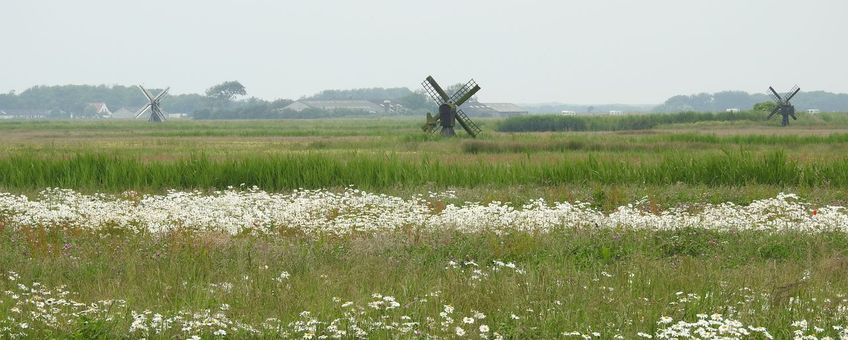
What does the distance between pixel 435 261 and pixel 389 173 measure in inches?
498

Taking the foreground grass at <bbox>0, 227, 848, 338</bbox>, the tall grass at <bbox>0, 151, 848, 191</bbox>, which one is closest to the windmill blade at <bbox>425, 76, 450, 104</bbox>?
the tall grass at <bbox>0, 151, 848, 191</bbox>

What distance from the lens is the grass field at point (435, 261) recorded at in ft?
28.0

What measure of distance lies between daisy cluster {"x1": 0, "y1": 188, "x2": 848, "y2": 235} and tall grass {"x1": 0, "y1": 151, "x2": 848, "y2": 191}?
5.32 metres

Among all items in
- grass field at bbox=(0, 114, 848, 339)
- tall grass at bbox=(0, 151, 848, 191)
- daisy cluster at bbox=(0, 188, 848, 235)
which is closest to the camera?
grass field at bbox=(0, 114, 848, 339)

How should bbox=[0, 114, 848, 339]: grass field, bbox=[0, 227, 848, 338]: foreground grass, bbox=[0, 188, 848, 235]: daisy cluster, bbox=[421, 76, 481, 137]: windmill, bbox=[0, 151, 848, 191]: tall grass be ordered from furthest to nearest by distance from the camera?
bbox=[421, 76, 481, 137]: windmill
bbox=[0, 151, 848, 191]: tall grass
bbox=[0, 188, 848, 235]: daisy cluster
bbox=[0, 227, 848, 338]: foreground grass
bbox=[0, 114, 848, 339]: grass field

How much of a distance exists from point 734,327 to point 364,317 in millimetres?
3531

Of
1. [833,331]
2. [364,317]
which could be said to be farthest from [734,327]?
[364,317]

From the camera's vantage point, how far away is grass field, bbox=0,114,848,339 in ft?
28.0

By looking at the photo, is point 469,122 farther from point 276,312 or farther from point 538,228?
point 276,312

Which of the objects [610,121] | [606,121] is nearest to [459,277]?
[610,121]

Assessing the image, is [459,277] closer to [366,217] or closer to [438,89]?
[366,217]

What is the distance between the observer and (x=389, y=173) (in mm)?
24953

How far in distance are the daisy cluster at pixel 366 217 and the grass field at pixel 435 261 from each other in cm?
6

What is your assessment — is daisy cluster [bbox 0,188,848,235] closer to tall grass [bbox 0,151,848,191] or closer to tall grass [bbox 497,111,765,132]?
tall grass [bbox 0,151,848,191]
